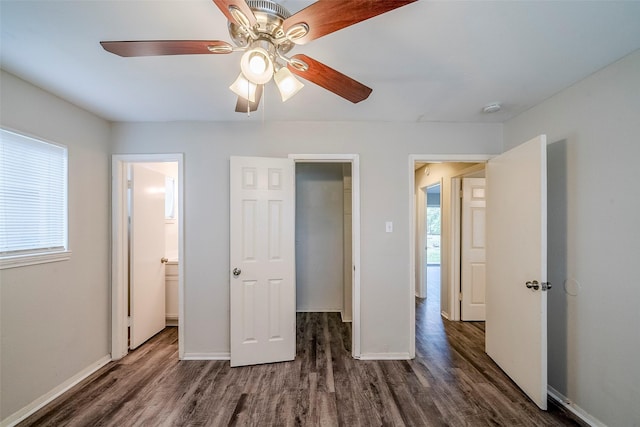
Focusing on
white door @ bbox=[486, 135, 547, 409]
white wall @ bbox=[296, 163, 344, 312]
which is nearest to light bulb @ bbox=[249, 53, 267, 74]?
white door @ bbox=[486, 135, 547, 409]

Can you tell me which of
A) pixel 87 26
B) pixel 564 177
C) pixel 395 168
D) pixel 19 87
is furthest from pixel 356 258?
pixel 19 87

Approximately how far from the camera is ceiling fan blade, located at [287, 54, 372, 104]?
120 centimetres

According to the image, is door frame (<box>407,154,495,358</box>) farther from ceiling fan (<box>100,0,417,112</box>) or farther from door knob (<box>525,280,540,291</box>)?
ceiling fan (<box>100,0,417,112</box>)

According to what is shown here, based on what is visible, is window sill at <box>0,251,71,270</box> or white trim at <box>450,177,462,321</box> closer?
window sill at <box>0,251,71,270</box>

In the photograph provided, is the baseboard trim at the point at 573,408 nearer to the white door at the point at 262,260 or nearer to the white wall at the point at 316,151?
the white wall at the point at 316,151

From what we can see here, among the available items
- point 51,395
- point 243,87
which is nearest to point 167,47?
point 243,87

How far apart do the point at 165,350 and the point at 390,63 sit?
11.0ft

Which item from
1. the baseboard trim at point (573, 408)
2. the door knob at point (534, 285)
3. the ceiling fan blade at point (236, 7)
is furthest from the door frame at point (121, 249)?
the baseboard trim at point (573, 408)

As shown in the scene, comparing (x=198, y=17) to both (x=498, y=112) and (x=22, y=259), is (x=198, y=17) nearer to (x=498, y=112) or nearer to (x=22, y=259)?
(x=22, y=259)

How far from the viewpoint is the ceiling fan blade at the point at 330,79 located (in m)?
1.20

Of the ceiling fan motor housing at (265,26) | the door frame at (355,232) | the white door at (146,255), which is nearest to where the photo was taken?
the ceiling fan motor housing at (265,26)

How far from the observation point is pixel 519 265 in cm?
208

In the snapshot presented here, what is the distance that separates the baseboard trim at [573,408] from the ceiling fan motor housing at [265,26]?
2.94 m

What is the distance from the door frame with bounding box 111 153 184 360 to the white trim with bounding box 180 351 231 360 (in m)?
0.06
